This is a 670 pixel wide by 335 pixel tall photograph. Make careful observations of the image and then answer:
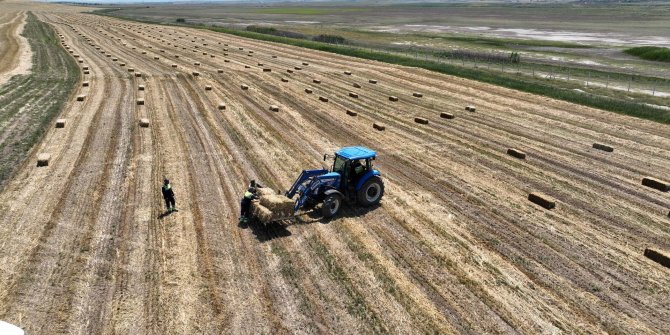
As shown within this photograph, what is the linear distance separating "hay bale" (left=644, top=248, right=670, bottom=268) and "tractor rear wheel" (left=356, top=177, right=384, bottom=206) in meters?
7.62

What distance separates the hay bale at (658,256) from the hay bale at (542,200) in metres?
3.29

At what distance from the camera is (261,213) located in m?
13.0

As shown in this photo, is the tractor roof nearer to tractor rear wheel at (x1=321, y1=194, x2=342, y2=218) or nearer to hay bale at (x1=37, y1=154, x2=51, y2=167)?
tractor rear wheel at (x1=321, y1=194, x2=342, y2=218)

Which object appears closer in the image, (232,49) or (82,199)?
(82,199)

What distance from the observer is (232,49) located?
53094 millimetres

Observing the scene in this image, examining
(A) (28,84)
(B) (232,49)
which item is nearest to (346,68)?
(B) (232,49)

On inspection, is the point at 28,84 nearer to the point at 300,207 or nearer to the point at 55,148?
the point at 55,148

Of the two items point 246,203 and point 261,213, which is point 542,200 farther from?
point 246,203

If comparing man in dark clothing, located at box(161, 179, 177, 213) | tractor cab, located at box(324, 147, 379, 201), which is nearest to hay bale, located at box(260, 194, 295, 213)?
tractor cab, located at box(324, 147, 379, 201)

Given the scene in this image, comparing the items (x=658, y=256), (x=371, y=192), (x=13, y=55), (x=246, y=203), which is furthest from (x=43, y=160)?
(x=13, y=55)

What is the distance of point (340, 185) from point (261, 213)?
2.85 metres

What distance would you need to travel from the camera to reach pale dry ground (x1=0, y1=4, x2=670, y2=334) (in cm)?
984

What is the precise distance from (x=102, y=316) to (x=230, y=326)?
267cm

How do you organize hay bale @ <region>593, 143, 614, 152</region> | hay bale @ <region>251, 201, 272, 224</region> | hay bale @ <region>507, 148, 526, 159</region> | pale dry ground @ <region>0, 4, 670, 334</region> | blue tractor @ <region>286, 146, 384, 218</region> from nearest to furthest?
pale dry ground @ <region>0, 4, 670, 334</region>, hay bale @ <region>251, 201, 272, 224</region>, blue tractor @ <region>286, 146, 384, 218</region>, hay bale @ <region>507, 148, 526, 159</region>, hay bale @ <region>593, 143, 614, 152</region>
